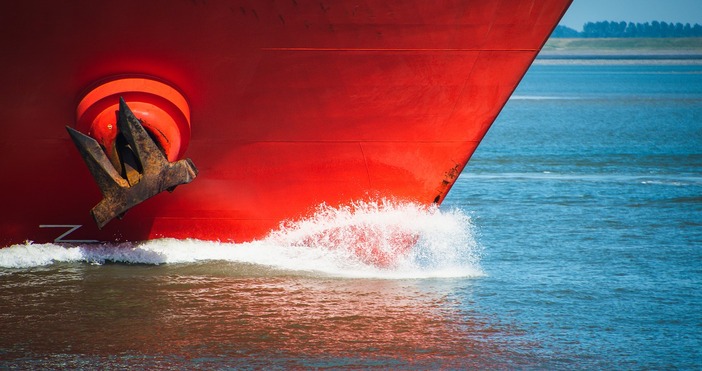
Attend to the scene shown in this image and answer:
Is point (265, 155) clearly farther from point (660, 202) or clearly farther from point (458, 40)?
point (660, 202)

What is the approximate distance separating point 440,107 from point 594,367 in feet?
9.64

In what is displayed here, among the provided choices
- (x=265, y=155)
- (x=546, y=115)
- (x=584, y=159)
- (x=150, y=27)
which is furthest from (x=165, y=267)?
(x=546, y=115)

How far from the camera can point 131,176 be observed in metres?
7.47

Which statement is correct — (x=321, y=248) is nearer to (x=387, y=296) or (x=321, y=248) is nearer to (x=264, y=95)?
(x=387, y=296)

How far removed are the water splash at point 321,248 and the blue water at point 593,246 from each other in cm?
70

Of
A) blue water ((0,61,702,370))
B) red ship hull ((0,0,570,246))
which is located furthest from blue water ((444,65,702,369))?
red ship hull ((0,0,570,246))

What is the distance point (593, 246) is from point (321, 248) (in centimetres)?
284

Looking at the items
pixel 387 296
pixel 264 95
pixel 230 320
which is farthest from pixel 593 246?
pixel 230 320

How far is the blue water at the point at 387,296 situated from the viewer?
6.41 meters

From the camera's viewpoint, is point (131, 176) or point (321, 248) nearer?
point (131, 176)

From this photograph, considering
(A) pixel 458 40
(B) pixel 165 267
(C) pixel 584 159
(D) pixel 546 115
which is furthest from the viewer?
(D) pixel 546 115

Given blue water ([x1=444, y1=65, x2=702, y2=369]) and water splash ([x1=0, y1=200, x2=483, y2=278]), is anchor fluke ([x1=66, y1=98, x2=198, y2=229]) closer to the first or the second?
water splash ([x1=0, y1=200, x2=483, y2=278])

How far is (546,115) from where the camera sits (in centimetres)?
3212

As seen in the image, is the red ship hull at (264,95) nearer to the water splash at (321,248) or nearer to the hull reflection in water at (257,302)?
the water splash at (321,248)
